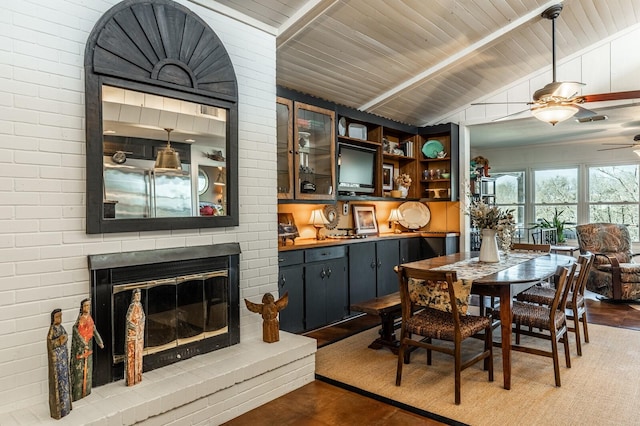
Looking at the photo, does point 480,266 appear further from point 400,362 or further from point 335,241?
point 335,241

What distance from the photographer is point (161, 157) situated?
2.63 m

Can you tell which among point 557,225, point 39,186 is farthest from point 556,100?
point 557,225

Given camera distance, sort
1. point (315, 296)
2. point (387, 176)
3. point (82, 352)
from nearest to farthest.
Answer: point (82, 352), point (315, 296), point (387, 176)

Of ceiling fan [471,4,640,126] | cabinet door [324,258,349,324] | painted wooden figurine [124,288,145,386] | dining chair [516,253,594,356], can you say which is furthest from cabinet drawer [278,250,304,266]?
ceiling fan [471,4,640,126]

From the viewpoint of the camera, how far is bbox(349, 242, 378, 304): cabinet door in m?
4.64

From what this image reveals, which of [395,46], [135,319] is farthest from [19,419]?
[395,46]

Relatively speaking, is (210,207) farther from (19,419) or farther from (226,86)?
(19,419)

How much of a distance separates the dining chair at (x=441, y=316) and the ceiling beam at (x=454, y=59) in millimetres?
2686

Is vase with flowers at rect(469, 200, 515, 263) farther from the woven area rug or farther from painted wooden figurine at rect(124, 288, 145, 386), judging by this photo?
painted wooden figurine at rect(124, 288, 145, 386)

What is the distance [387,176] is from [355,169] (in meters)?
0.89

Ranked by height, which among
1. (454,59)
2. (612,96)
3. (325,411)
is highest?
(454,59)

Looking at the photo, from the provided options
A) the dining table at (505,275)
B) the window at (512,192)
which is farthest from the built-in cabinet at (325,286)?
the window at (512,192)

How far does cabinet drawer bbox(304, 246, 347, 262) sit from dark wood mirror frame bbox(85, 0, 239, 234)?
1.25 meters

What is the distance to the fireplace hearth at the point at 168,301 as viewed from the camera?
2.34 metres
